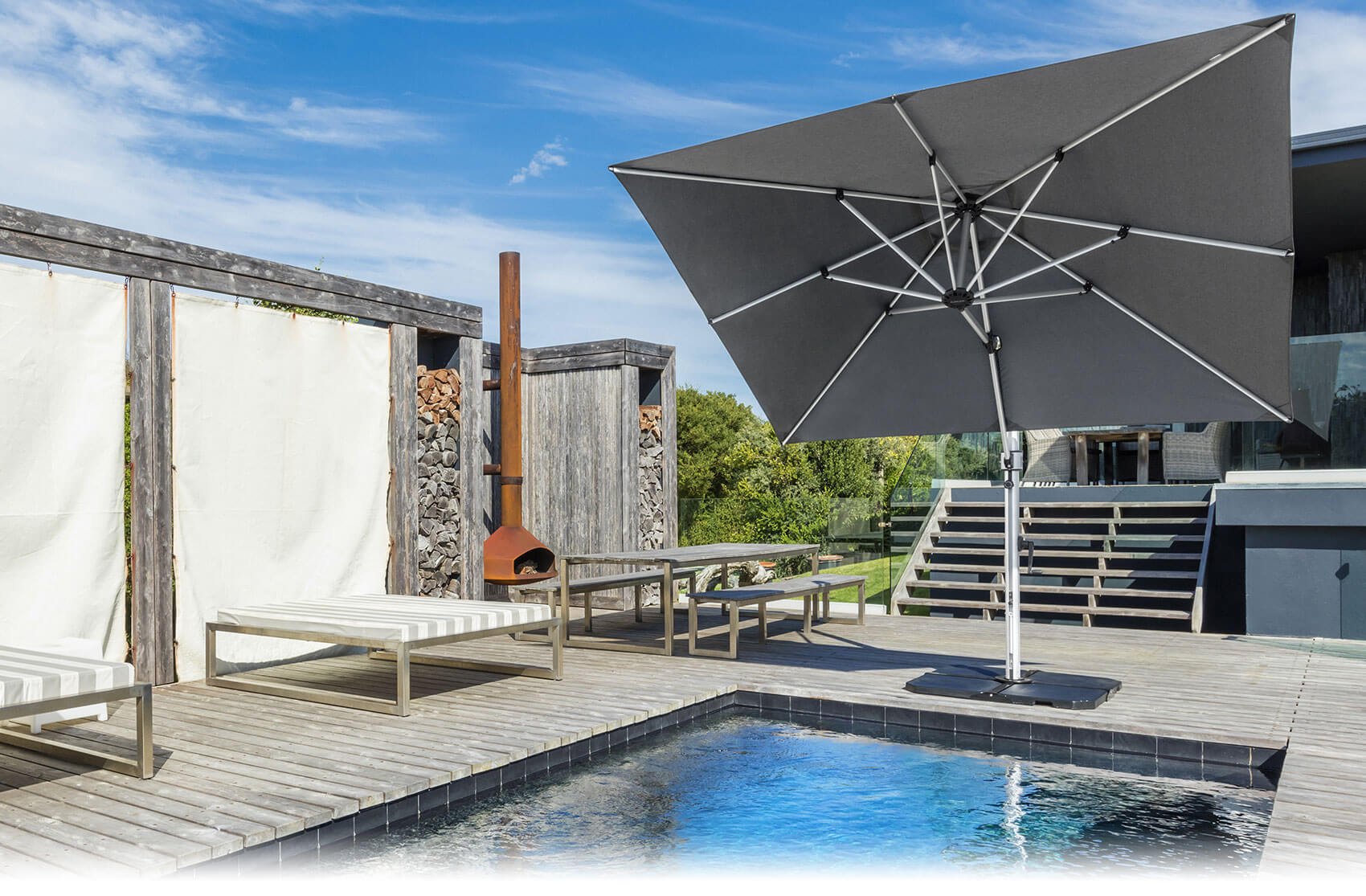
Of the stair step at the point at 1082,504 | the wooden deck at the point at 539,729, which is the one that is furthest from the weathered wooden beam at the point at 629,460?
the stair step at the point at 1082,504

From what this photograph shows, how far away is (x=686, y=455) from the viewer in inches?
1406

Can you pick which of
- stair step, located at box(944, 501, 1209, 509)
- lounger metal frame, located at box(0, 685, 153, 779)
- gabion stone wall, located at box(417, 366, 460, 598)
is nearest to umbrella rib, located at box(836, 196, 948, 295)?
lounger metal frame, located at box(0, 685, 153, 779)

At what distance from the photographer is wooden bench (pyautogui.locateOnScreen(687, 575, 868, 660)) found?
700cm

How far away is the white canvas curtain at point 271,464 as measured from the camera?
6.57 meters

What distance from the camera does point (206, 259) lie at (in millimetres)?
6668

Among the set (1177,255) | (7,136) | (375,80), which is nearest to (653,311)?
(375,80)

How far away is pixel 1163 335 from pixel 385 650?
4781 mm

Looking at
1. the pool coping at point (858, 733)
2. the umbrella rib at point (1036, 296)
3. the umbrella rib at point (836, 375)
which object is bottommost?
the pool coping at point (858, 733)

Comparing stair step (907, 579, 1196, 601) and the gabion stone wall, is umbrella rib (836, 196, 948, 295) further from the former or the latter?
stair step (907, 579, 1196, 601)

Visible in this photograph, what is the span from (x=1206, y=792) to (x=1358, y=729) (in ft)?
3.58

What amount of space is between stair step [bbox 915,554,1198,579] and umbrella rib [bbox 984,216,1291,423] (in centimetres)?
390

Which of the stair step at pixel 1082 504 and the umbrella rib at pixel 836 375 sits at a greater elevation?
the umbrella rib at pixel 836 375

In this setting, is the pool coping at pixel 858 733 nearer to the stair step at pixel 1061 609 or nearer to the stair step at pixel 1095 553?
the stair step at pixel 1061 609

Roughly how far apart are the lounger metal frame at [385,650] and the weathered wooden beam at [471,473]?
145cm
